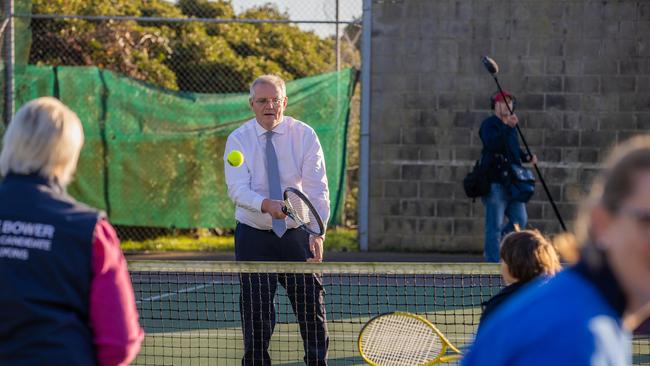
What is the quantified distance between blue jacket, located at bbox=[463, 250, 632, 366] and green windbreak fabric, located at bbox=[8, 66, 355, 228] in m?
11.2

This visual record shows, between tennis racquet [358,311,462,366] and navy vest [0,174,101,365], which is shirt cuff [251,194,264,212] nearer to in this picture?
tennis racquet [358,311,462,366]

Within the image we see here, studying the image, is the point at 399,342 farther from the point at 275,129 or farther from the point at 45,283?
the point at 45,283

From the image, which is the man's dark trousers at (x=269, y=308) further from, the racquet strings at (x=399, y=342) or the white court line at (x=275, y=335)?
the white court line at (x=275, y=335)

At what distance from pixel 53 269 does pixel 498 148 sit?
7.48m

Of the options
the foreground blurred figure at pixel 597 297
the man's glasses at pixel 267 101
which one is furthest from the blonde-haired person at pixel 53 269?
the man's glasses at pixel 267 101

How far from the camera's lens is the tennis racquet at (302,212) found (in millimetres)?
5863

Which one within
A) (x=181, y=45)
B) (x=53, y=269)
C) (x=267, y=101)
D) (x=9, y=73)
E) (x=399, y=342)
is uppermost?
(x=181, y=45)

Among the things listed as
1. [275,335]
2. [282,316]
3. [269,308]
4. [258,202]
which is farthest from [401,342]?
[282,316]

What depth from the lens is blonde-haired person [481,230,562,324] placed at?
167 inches

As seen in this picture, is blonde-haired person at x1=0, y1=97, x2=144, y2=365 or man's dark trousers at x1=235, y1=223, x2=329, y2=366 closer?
blonde-haired person at x1=0, y1=97, x2=144, y2=365

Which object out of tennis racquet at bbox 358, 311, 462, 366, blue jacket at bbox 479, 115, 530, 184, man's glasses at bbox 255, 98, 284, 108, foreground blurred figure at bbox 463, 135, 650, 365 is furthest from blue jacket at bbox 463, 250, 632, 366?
blue jacket at bbox 479, 115, 530, 184

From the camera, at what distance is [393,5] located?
13.0 meters

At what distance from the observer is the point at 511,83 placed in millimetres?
12969

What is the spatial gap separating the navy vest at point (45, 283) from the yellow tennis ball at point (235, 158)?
285 cm
